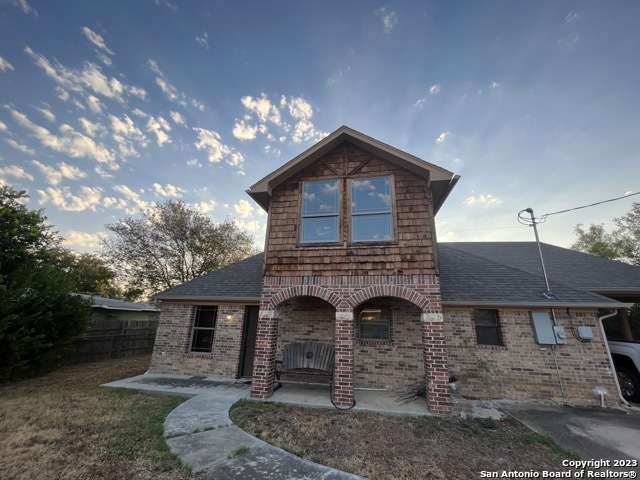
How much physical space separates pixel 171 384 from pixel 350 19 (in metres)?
13.0

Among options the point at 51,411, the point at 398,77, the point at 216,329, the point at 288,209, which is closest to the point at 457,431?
the point at 288,209

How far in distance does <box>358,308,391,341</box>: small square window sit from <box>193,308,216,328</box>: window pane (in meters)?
5.00

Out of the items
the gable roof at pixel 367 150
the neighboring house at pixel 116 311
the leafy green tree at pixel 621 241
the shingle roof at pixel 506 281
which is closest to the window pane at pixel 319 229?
the gable roof at pixel 367 150

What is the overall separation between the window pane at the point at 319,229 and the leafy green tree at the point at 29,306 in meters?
8.57

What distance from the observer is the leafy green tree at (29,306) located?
23.3ft

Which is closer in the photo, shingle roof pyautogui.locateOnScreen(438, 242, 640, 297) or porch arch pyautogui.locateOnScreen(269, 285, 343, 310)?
porch arch pyautogui.locateOnScreen(269, 285, 343, 310)

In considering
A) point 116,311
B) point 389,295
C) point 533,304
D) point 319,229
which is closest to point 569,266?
point 533,304

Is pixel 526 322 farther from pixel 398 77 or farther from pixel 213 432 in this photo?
pixel 398 77

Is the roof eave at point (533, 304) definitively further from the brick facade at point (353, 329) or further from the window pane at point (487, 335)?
the brick facade at point (353, 329)

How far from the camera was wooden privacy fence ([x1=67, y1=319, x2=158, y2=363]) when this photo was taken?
10.5m

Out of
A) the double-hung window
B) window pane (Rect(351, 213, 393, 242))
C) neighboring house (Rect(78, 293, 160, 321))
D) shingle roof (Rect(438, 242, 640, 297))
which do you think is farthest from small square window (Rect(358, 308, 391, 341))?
neighboring house (Rect(78, 293, 160, 321))

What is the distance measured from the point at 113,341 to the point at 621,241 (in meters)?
36.4

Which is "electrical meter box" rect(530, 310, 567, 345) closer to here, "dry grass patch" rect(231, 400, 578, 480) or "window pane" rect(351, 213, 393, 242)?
"dry grass patch" rect(231, 400, 578, 480)

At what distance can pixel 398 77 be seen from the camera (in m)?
9.42
